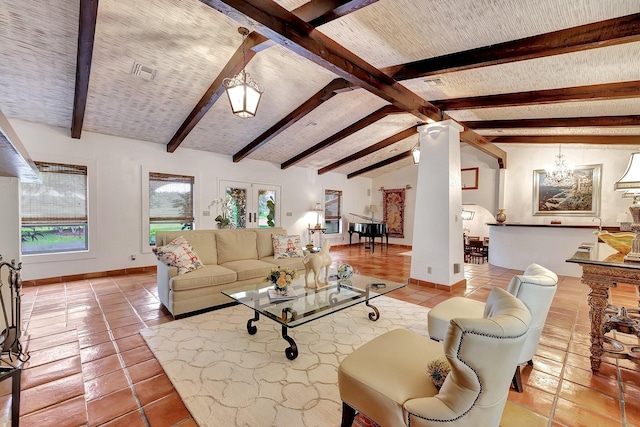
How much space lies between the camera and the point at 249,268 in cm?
374

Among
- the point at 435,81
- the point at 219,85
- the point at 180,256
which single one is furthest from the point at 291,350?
the point at 435,81

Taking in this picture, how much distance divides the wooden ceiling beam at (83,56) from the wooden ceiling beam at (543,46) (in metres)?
3.18

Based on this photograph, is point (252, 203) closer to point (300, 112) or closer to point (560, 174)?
point (300, 112)

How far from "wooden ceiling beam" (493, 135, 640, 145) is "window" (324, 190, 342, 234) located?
4.79 meters

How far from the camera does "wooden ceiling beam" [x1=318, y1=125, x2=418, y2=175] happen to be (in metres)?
6.47

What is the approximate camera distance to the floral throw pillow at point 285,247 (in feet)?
14.6

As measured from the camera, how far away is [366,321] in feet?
10.4

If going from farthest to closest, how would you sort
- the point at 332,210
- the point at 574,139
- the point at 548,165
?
1. the point at 332,210
2. the point at 548,165
3. the point at 574,139

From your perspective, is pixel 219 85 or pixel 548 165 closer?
pixel 219 85

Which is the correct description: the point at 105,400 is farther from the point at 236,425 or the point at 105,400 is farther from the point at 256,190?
the point at 256,190

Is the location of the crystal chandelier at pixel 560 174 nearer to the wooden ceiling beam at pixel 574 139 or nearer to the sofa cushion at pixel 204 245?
the wooden ceiling beam at pixel 574 139

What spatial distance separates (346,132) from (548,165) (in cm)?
498

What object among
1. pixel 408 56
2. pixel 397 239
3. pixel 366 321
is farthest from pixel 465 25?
pixel 397 239

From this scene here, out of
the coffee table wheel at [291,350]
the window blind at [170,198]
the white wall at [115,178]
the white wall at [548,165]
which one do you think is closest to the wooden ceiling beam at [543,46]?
the coffee table wheel at [291,350]
